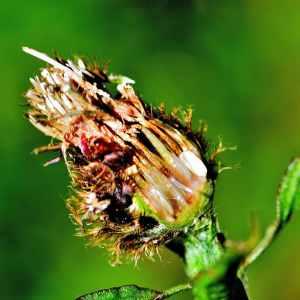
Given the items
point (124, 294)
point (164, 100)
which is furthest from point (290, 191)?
point (164, 100)

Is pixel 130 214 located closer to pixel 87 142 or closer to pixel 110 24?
pixel 87 142

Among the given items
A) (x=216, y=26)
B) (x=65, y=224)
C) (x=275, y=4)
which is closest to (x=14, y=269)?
(x=65, y=224)

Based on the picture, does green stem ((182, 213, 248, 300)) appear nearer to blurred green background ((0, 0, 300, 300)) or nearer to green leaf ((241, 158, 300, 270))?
green leaf ((241, 158, 300, 270))

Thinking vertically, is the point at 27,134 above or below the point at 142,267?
above

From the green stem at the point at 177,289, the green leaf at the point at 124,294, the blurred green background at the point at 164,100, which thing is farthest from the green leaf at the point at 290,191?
the blurred green background at the point at 164,100

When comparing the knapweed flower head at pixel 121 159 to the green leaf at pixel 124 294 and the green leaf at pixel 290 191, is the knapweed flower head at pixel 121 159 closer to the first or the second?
the green leaf at pixel 124 294

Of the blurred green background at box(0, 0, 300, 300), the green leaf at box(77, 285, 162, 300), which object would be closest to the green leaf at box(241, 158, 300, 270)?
the green leaf at box(77, 285, 162, 300)

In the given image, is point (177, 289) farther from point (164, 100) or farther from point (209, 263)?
point (164, 100)
